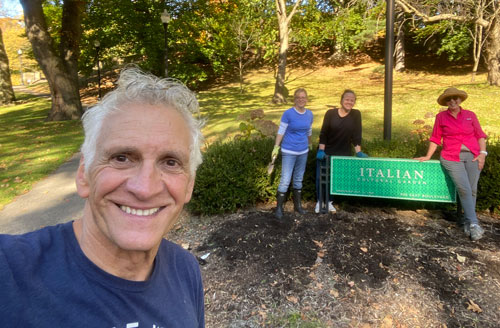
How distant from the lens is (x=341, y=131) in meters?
4.98

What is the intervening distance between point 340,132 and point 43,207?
18.5 ft

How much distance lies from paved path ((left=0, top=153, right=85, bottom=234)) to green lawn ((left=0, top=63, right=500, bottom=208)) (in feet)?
1.34

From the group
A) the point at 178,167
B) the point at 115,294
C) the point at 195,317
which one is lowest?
the point at 195,317

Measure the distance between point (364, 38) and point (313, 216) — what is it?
24079 millimetres

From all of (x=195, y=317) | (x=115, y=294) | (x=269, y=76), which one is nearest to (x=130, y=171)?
(x=115, y=294)

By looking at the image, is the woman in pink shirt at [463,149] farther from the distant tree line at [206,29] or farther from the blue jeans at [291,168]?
the distant tree line at [206,29]

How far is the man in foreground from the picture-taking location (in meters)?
1.00

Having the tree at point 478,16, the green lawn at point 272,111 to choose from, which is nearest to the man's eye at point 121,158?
the green lawn at point 272,111

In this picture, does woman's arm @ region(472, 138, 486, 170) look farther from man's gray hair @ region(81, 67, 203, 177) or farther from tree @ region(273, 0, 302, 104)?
tree @ region(273, 0, 302, 104)

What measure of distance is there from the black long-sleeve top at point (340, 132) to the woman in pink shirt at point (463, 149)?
3.66 feet

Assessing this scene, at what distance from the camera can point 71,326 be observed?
0.98m

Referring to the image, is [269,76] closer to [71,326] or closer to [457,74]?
[457,74]

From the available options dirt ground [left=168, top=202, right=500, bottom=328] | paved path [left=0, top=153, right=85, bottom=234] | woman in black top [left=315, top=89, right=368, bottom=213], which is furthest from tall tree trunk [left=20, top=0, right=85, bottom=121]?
woman in black top [left=315, top=89, right=368, bottom=213]

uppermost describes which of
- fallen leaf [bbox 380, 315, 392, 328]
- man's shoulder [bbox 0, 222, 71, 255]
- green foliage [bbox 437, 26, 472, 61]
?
green foliage [bbox 437, 26, 472, 61]
